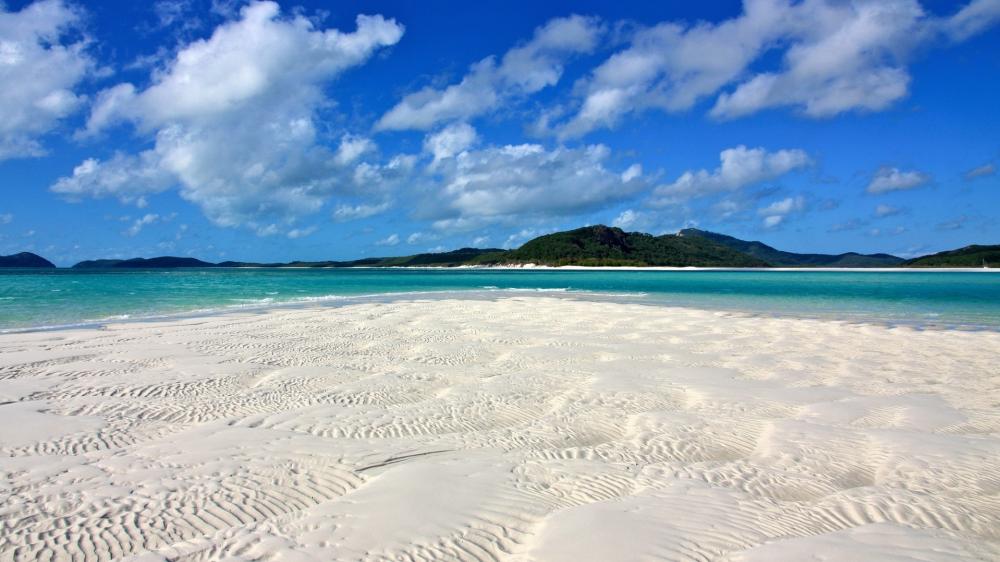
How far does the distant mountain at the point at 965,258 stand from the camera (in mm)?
143375

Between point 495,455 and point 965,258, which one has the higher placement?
point 965,258

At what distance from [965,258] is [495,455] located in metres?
199

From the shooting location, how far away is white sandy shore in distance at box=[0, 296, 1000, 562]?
17.5 feet

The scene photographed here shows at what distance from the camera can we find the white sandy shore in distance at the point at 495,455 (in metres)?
5.34

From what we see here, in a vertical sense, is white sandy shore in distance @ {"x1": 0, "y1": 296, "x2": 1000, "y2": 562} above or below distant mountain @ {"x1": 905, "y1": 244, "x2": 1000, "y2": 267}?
below

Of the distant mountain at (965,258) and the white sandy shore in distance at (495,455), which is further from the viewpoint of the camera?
the distant mountain at (965,258)

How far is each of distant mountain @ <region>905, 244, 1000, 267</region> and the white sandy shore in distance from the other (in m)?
174

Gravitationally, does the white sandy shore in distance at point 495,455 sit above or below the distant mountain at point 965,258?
below

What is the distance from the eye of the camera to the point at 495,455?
25.3 feet

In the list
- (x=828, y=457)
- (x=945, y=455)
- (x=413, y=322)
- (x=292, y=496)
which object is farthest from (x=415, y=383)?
(x=413, y=322)

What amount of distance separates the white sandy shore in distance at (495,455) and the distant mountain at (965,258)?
174178 millimetres

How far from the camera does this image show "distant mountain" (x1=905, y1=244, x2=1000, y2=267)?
470ft

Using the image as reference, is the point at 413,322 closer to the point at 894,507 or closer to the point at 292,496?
the point at 292,496

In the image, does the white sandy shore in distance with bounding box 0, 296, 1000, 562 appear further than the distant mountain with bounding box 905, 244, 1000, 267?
No
